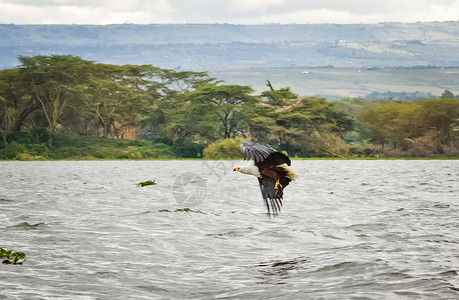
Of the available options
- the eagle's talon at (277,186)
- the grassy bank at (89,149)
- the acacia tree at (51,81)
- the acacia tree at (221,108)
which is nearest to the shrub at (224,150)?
the grassy bank at (89,149)

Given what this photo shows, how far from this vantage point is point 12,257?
38.0 feet

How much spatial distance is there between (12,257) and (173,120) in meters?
71.4

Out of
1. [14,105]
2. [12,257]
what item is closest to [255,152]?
[12,257]

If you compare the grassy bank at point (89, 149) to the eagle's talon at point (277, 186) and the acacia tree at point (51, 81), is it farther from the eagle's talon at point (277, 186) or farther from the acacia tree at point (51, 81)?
the eagle's talon at point (277, 186)

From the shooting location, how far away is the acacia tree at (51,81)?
77.3 meters

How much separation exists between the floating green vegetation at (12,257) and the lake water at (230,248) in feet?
0.65

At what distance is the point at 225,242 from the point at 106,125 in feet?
235

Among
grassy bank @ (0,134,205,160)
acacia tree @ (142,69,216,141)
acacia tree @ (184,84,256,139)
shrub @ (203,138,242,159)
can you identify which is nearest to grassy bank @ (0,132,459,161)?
grassy bank @ (0,134,205,160)

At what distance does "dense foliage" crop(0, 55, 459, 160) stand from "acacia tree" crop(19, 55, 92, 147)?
0.11 m

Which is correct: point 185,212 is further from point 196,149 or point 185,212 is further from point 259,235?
point 196,149

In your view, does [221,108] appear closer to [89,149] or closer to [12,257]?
[89,149]

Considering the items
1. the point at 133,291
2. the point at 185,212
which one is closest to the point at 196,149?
the point at 185,212

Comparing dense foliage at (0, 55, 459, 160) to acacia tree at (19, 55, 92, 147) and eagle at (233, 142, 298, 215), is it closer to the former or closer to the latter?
acacia tree at (19, 55, 92, 147)

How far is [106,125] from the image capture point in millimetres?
83938
